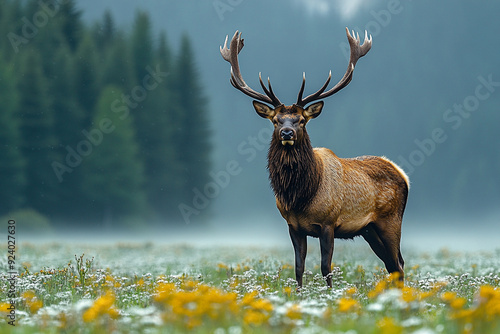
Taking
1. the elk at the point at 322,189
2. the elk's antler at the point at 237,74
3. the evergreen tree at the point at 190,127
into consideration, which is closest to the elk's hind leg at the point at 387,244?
the elk at the point at 322,189

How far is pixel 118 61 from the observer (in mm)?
36094

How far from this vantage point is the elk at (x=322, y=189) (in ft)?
26.1

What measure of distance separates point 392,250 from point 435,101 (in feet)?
237

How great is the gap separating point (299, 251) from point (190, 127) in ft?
101

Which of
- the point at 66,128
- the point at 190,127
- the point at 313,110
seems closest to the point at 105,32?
the point at 190,127

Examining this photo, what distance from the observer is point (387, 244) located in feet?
29.8

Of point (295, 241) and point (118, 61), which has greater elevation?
point (118, 61)

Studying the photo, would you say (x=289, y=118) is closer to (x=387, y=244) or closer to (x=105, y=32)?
(x=387, y=244)

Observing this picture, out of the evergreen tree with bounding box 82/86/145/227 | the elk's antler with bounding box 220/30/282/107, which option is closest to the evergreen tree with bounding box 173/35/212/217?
the evergreen tree with bounding box 82/86/145/227

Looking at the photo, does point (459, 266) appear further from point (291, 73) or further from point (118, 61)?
point (291, 73)

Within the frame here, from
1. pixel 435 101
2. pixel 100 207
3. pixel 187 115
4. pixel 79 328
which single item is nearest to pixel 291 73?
pixel 435 101

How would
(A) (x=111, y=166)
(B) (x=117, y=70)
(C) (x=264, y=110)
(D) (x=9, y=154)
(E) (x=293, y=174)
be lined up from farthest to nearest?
(B) (x=117, y=70)
(A) (x=111, y=166)
(D) (x=9, y=154)
(C) (x=264, y=110)
(E) (x=293, y=174)

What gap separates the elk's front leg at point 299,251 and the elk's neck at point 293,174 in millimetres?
336

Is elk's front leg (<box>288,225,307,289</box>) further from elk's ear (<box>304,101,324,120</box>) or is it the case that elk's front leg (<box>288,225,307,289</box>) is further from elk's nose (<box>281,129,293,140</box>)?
elk's ear (<box>304,101,324,120</box>)
